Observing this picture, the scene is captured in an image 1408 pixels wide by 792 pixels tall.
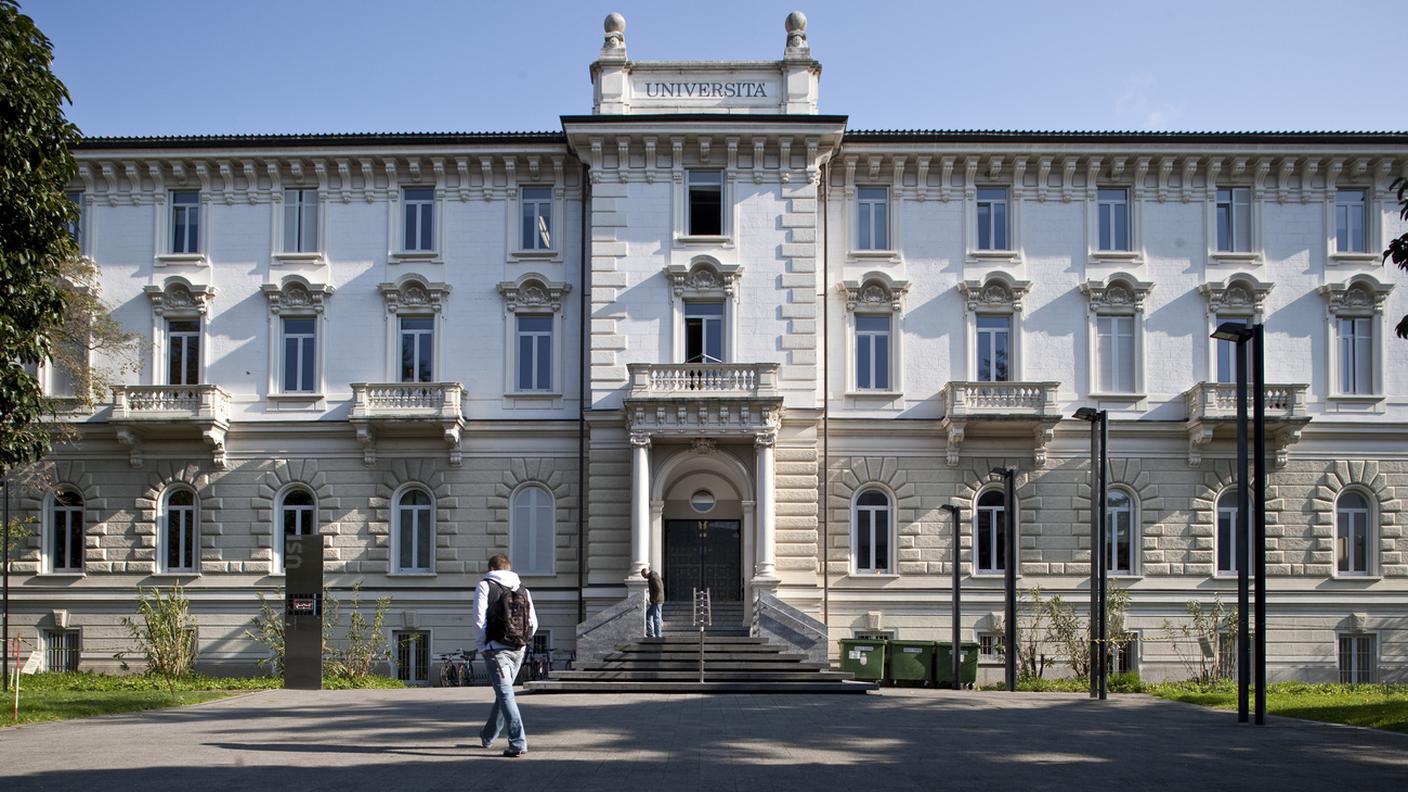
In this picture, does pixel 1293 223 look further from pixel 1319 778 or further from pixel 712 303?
pixel 1319 778

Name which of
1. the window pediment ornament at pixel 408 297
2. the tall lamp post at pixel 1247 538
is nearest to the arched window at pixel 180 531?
the window pediment ornament at pixel 408 297

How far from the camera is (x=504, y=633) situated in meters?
14.4

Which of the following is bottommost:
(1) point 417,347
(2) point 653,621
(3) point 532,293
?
(2) point 653,621

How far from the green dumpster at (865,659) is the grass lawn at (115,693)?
33.7 feet

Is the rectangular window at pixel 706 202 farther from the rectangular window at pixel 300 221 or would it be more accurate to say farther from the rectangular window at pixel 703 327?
the rectangular window at pixel 300 221

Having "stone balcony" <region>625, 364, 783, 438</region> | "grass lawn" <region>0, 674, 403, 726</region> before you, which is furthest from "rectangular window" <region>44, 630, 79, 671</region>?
"stone balcony" <region>625, 364, 783, 438</region>

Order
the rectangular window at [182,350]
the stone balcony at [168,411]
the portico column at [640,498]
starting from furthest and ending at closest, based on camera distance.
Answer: the rectangular window at [182,350]
the stone balcony at [168,411]
the portico column at [640,498]

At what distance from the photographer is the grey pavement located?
42.5 ft

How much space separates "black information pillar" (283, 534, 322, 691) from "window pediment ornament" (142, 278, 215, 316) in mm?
11644

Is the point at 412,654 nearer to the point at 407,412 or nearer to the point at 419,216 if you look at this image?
the point at 407,412

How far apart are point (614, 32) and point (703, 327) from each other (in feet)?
26.3

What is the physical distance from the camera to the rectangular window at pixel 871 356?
35.3 metres

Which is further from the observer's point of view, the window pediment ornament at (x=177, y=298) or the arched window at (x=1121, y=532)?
the window pediment ornament at (x=177, y=298)

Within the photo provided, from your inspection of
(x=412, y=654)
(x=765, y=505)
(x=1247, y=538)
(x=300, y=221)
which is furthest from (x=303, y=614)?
(x=1247, y=538)
